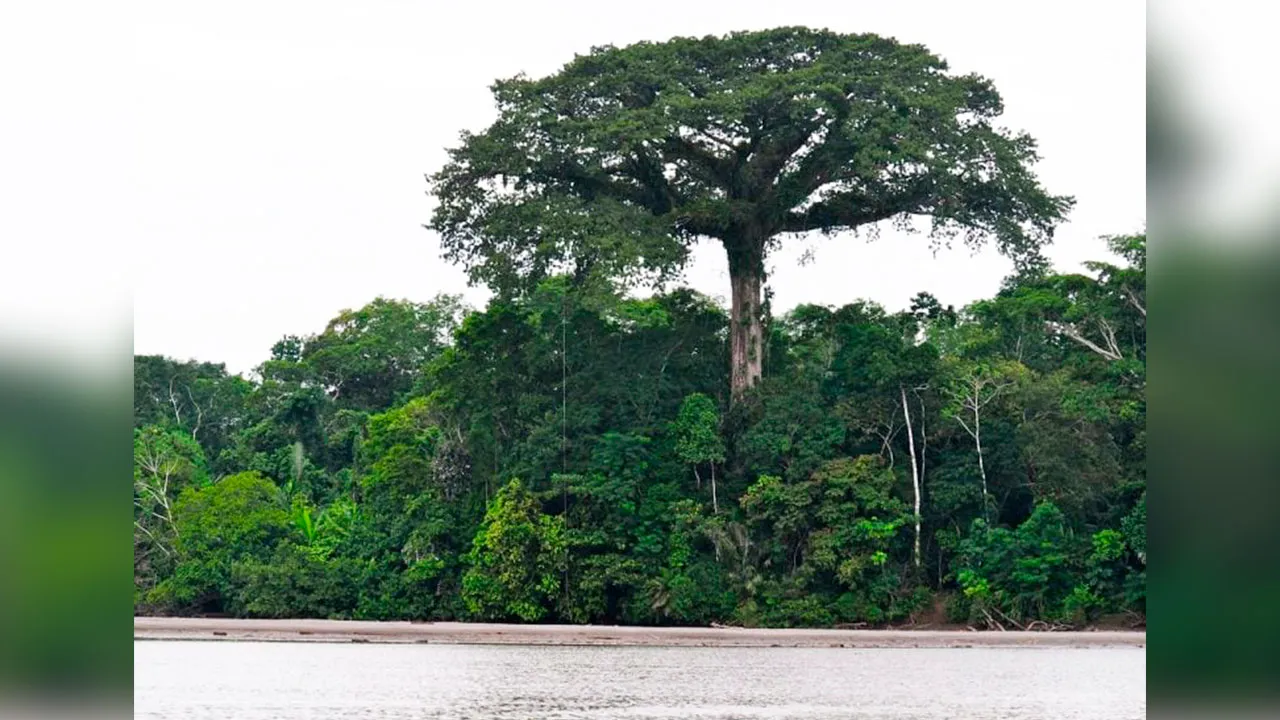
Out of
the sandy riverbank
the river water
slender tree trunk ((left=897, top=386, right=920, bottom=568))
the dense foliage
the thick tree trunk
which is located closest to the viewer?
the river water

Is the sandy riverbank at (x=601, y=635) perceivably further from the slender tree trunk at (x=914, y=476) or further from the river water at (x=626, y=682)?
the slender tree trunk at (x=914, y=476)

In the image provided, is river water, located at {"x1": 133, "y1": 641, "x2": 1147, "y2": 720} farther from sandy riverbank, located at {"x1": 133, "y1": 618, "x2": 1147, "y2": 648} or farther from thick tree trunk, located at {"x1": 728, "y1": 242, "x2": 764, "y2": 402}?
thick tree trunk, located at {"x1": 728, "y1": 242, "x2": 764, "y2": 402}

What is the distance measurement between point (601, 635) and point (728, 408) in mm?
5081

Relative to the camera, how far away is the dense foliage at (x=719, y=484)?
25.8 metres

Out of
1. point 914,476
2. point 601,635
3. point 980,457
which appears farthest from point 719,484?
point 980,457

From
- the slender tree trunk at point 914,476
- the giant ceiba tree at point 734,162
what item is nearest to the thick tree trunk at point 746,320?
the giant ceiba tree at point 734,162

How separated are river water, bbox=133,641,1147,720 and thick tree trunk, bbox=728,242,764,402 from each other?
5.58 meters

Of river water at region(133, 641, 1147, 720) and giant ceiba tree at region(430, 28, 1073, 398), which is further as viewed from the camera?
giant ceiba tree at region(430, 28, 1073, 398)

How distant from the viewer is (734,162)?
28.3 m

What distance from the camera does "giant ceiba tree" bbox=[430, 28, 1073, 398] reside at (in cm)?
2661

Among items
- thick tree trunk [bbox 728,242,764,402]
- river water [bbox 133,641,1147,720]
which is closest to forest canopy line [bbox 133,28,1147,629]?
thick tree trunk [bbox 728,242,764,402]
